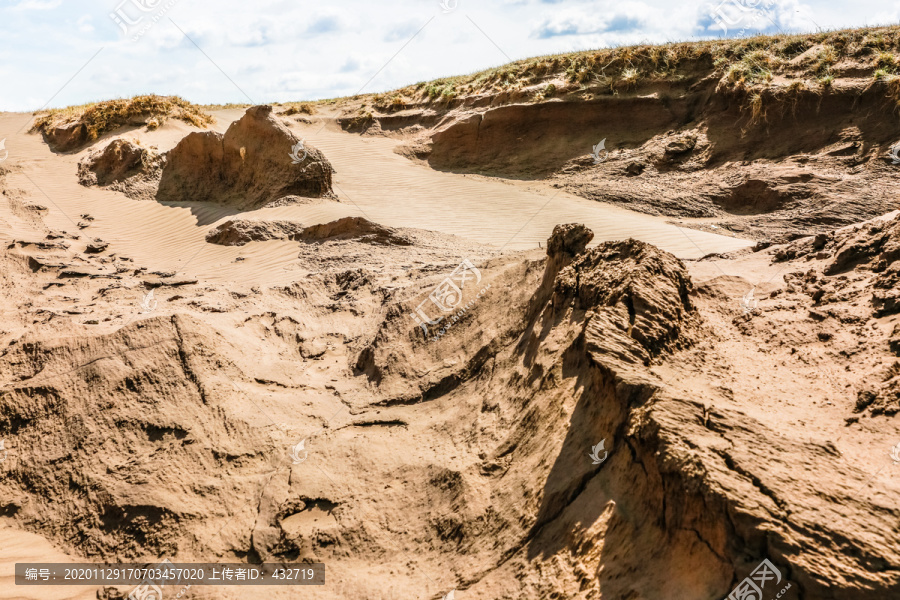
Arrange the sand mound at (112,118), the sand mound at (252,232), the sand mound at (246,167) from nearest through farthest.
A: the sand mound at (252,232), the sand mound at (246,167), the sand mound at (112,118)

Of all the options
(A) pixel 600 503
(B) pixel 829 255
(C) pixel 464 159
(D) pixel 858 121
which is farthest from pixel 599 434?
(C) pixel 464 159

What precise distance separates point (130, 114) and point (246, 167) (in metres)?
5.82

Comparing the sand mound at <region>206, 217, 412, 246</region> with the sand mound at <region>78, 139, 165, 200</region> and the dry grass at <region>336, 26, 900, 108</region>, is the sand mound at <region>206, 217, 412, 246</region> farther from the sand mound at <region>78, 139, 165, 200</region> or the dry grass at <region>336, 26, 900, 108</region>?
the dry grass at <region>336, 26, 900, 108</region>

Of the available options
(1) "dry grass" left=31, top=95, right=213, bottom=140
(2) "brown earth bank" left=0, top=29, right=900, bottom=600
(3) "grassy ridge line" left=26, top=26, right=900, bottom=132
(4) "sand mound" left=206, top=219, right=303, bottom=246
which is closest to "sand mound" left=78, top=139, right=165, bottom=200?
(1) "dry grass" left=31, top=95, right=213, bottom=140

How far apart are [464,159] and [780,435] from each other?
14.5m

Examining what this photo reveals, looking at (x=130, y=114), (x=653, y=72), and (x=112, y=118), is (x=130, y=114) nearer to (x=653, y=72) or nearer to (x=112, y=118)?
(x=112, y=118)

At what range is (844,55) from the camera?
41.0ft

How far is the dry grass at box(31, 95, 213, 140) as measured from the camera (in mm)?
15797

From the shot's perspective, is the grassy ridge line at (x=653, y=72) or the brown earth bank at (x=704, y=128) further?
the grassy ridge line at (x=653, y=72)

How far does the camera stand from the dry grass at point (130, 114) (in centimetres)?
1580

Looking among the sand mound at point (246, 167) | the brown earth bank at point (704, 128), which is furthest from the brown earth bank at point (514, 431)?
the brown earth bank at point (704, 128)

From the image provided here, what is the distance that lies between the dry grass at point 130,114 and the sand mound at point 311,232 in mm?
6946

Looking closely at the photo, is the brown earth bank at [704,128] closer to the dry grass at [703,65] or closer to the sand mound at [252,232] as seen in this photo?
the dry grass at [703,65]

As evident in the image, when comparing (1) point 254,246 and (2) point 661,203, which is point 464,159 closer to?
(2) point 661,203
